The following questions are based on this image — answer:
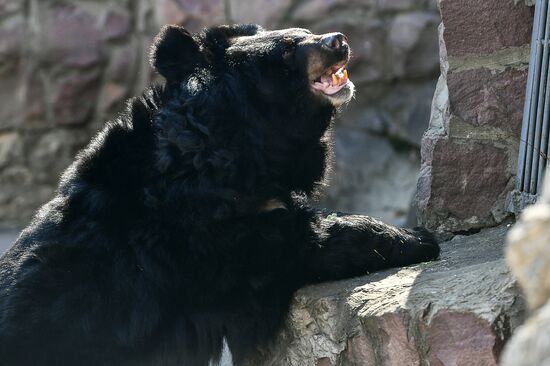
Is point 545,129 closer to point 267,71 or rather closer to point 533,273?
point 267,71

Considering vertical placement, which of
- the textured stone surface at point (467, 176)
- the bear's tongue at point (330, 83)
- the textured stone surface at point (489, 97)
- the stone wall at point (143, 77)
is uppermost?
the stone wall at point (143, 77)

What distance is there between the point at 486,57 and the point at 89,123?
414cm

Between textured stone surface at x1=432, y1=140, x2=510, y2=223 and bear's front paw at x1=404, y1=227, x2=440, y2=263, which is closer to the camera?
bear's front paw at x1=404, y1=227, x2=440, y2=263

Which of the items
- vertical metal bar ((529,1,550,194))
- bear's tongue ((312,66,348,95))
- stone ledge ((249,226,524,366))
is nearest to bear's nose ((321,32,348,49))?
bear's tongue ((312,66,348,95))

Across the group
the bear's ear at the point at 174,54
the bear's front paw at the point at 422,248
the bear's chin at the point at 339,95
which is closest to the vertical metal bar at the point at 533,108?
the bear's front paw at the point at 422,248

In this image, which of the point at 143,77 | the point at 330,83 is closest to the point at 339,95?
the point at 330,83

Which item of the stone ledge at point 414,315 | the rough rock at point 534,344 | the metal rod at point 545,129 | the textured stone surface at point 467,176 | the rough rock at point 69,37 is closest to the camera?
the rough rock at point 534,344

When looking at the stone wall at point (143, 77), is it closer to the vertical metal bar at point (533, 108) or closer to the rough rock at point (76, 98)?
the rough rock at point (76, 98)

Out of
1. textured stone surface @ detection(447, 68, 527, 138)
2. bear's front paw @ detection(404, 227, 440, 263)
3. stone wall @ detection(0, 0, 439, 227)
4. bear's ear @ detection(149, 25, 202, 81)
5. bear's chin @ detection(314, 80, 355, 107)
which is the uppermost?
stone wall @ detection(0, 0, 439, 227)

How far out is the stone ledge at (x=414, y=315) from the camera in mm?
2486

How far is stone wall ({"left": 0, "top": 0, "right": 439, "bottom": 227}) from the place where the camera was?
6.75 m

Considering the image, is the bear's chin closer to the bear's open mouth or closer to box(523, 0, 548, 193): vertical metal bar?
the bear's open mouth

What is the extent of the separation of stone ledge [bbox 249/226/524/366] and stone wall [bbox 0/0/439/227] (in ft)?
11.4

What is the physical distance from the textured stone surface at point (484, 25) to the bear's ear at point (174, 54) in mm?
943
